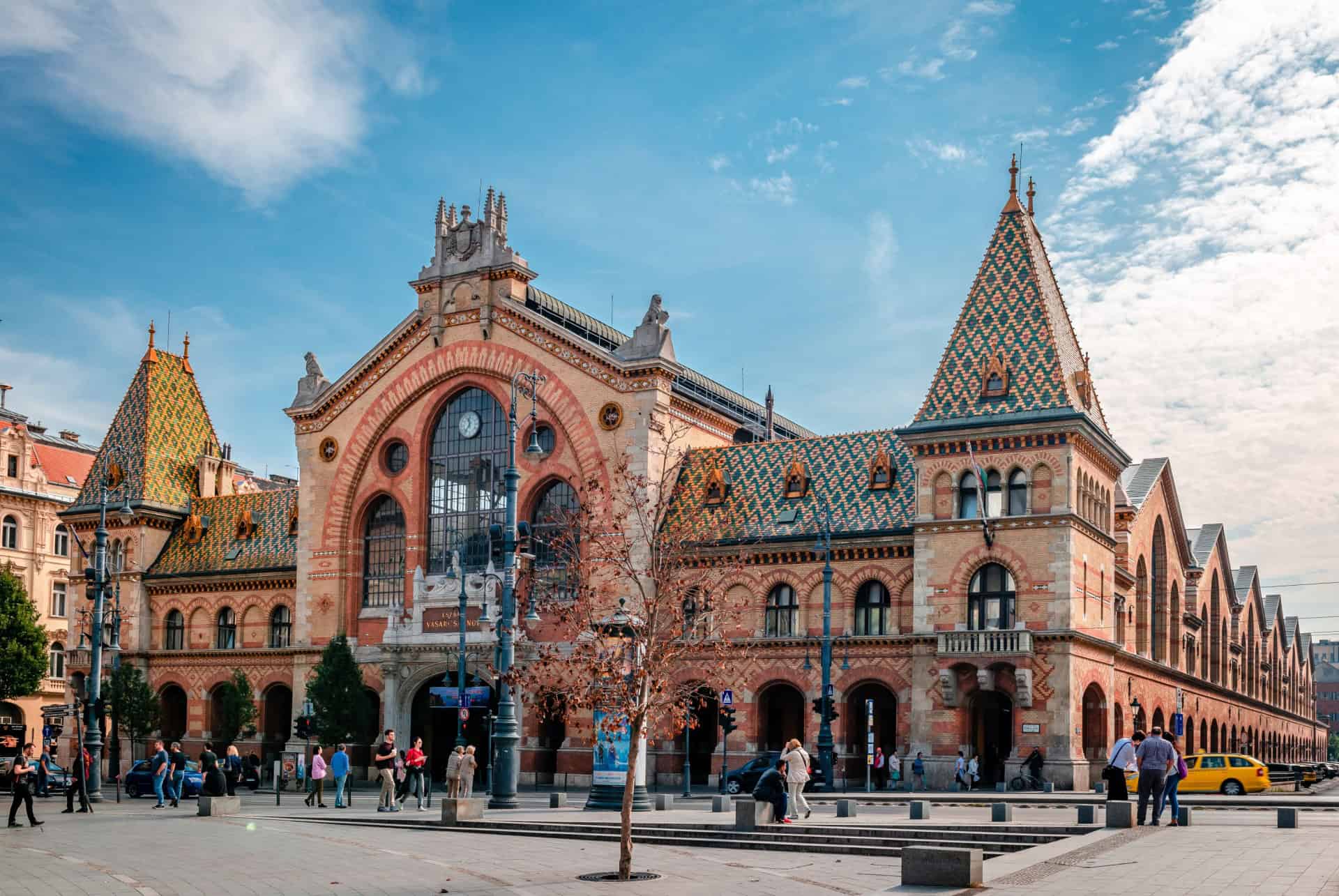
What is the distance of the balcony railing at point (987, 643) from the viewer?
45.5m

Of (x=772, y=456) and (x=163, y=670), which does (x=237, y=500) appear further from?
(x=772, y=456)

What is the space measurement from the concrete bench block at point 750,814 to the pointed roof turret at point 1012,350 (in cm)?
2128

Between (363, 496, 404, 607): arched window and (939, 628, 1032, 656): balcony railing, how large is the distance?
931 inches

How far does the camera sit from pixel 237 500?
68.6m

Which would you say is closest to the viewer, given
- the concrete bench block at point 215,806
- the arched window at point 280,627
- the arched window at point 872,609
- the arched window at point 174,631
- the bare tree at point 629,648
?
the bare tree at point 629,648

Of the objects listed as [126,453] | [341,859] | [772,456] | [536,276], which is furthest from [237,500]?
[341,859]

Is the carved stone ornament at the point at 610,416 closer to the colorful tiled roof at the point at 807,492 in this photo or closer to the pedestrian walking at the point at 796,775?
the colorful tiled roof at the point at 807,492

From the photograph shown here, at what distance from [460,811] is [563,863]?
843cm

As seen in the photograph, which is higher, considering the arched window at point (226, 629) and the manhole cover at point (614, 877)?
the arched window at point (226, 629)

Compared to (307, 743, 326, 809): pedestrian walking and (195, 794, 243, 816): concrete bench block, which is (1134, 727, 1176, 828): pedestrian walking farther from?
(307, 743, 326, 809): pedestrian walking

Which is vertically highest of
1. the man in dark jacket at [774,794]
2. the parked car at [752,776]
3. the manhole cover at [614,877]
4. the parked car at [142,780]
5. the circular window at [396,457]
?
the circular window at [396,457]

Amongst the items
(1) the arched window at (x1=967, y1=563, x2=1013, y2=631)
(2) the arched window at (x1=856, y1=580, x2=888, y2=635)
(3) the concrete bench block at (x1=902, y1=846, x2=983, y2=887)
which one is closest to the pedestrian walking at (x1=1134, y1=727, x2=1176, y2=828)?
(3) the concrete bench block at (x1=902, y1=846, x2=983, y2=887)

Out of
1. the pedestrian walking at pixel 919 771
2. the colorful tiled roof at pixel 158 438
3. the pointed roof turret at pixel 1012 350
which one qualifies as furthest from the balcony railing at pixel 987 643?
the colorful tiled roof at pixel 158 438

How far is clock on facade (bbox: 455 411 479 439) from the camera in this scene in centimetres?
5897
